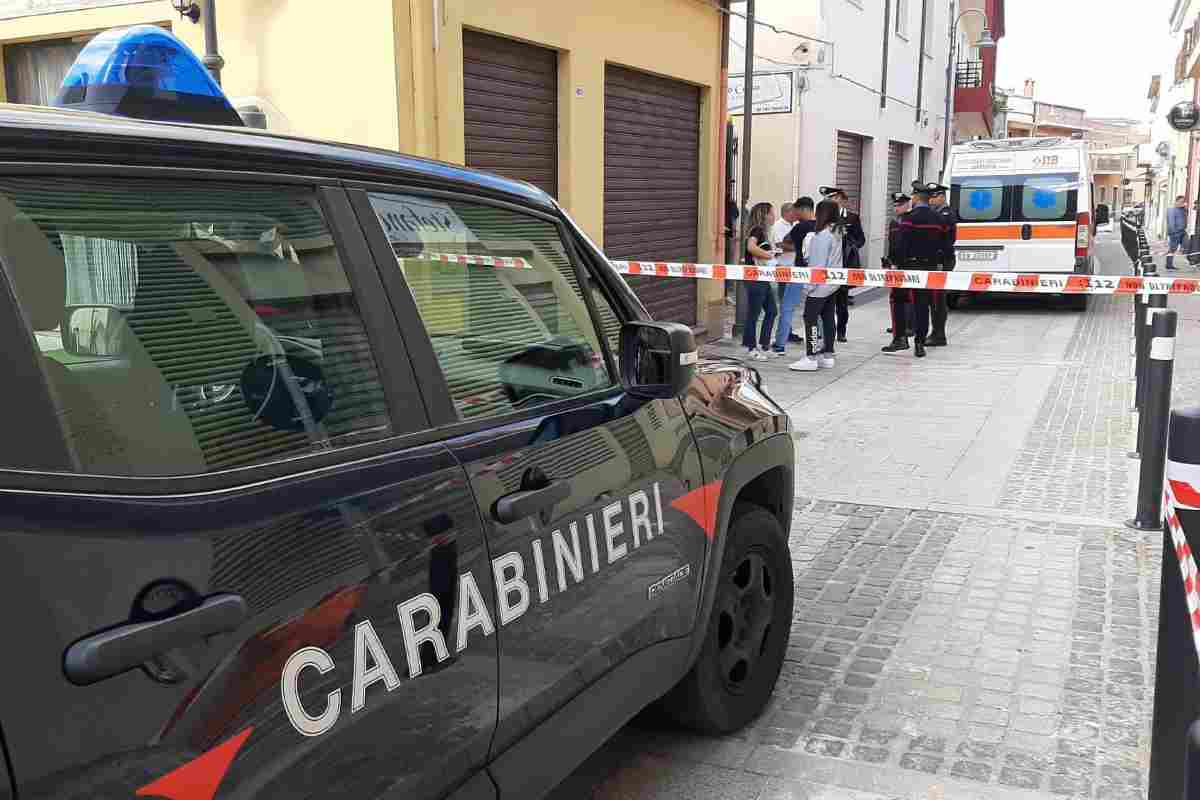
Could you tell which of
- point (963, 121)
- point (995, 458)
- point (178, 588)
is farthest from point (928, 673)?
point (963, 121)

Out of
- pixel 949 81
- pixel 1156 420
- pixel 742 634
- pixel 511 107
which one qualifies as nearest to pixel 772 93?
pixel 511 107

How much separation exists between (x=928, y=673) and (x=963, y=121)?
104ft

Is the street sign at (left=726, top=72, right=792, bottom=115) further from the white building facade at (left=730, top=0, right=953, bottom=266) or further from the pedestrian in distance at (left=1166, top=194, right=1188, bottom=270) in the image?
the pedestrian in distance at (left=1166, top=194, right=1188, bottom=270)

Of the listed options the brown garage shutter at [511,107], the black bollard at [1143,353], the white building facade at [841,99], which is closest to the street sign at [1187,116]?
the white building facade at [841,99]

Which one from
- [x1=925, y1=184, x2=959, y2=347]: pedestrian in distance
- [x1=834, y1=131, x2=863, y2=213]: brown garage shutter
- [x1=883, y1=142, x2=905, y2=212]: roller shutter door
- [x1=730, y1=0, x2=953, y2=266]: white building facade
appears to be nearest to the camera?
[x1=925, y1=184, x2=959, y2=347]: pedestrian in distance

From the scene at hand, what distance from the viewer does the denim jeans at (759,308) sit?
38.3 ft

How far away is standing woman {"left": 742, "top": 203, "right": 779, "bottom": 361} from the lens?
38.4 feet

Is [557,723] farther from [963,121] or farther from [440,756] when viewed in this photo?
[963,121]

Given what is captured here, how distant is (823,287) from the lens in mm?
10695

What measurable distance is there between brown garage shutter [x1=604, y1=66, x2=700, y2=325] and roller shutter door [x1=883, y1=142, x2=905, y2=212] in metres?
11.4

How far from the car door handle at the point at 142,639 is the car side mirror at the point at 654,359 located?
4.75ft

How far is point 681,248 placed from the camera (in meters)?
12.9

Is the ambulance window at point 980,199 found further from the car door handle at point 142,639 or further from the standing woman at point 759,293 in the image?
the car door handle at point 142,639

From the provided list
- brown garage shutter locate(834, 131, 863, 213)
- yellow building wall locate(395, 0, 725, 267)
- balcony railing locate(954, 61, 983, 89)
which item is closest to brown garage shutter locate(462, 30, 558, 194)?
yellow building wall locate(395, 0, 725, 267)
